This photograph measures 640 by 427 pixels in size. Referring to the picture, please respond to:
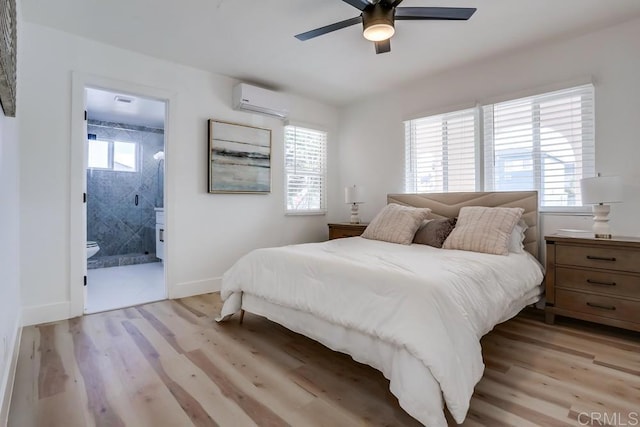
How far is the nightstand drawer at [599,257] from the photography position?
2.38m

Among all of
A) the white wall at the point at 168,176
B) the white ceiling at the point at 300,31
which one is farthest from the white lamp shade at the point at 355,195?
the white ceiling at the point at 300,31

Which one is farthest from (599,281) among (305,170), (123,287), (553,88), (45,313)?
(123,287)

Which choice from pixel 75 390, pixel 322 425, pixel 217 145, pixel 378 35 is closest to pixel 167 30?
pixel 217 145

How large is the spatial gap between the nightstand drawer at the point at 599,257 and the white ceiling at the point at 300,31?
1.88 metres

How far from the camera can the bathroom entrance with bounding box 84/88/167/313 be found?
4922 mm

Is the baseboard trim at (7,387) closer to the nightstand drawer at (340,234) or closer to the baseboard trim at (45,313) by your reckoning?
the baseboard trim at (45,313)

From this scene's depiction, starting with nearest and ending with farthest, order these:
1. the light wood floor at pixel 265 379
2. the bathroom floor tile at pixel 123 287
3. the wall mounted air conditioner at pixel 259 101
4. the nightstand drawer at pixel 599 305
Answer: the light wood floor at pixel 265 379 < the nightstand drawer at pixel 599 305 < the bathroom floor tile at pixel 123 287 < the wall mounted air conditioner at pixel 259 101

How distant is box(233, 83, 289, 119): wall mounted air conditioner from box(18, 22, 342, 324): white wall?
13 cm

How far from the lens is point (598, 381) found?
72.6 inches

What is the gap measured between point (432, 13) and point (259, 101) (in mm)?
2326

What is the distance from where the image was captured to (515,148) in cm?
331

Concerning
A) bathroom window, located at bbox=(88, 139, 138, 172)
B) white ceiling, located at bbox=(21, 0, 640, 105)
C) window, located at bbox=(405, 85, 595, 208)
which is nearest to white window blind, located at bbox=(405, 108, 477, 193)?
window, located at bbox=(405, 85, 595, 208)

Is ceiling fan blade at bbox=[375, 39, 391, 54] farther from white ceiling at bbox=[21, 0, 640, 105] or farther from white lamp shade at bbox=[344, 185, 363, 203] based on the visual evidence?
white lamp shade at bbox=[344, 185, 363, 203]

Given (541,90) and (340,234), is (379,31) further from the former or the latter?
(340,234)
